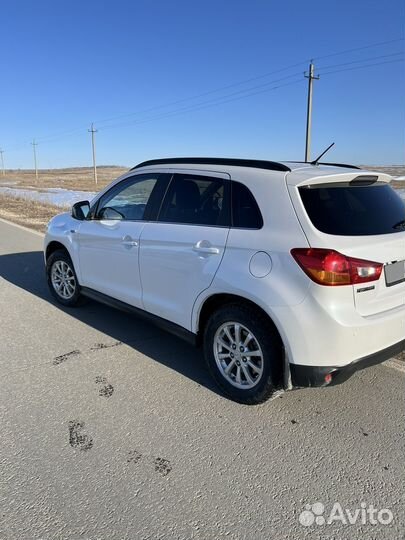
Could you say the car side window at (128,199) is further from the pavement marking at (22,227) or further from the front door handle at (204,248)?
the pavement marking at (22,227)

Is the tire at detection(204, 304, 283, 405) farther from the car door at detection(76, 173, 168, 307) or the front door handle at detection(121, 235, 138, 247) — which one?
the front door handle at detection(121, 235, 138, 247)

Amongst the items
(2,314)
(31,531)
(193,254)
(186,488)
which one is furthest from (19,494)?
(2,314)

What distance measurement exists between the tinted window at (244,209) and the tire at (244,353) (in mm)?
597

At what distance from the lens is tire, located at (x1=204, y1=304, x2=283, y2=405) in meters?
2.97

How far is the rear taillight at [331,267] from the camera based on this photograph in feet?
8.71

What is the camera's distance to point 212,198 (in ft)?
11.3

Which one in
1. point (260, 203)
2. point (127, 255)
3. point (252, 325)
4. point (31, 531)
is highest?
point (260, 203)

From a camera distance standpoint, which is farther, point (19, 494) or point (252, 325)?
point (252, 325)

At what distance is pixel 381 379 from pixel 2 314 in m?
4.22

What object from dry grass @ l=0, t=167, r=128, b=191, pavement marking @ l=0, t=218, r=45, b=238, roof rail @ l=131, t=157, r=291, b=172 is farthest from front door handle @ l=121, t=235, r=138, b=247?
dry grass @ l=0, t=167, r=128, b=191

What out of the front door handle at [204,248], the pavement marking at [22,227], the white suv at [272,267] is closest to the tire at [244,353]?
the white suv at [272,267]

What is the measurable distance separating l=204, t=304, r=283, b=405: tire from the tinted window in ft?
1.96

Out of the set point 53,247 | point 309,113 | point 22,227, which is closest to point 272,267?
point 53,247

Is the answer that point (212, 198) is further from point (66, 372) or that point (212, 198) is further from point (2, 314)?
point (2, 314)
